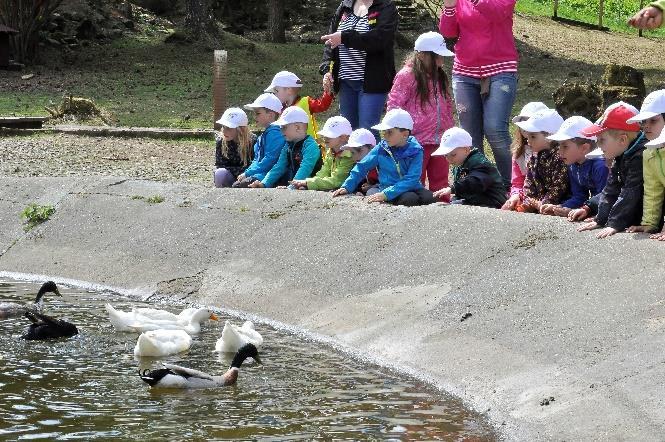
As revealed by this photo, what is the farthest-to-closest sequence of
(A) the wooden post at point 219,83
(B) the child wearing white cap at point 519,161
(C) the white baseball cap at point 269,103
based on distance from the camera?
(A) the wooden post at point 219,83, (C) the white baseball cap at point 269,103, (B) the child wearing white cap at point 519,161

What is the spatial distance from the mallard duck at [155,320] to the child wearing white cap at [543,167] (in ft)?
8.70

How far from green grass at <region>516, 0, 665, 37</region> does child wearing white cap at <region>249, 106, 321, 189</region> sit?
24.7 meters

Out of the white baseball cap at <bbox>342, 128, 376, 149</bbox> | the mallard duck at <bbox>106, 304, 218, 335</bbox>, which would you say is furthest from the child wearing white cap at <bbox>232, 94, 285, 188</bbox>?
the mallard duck at <bbox>106, 304, 218, 335</bbox>

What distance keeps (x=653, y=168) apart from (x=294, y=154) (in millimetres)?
4836

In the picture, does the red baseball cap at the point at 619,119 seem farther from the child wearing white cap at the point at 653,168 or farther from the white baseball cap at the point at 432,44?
the white baseball cap at the point at 432,44

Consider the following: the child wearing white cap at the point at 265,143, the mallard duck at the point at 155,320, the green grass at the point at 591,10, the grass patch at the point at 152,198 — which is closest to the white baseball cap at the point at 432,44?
the child wearing white cap at the point at 265,143

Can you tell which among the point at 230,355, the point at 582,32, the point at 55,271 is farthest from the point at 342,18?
the point at 582,32

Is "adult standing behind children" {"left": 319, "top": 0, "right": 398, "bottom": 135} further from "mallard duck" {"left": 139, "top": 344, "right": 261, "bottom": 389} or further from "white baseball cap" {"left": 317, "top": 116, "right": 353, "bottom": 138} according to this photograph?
"mallard duck" {"left": 139, "top": 344, "right": 261, "bottom": 389}

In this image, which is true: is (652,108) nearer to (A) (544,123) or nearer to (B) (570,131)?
(B) (570,131)

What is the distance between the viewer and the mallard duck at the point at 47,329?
944 cm

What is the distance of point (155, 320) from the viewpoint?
9.83m

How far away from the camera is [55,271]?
41.2 feet

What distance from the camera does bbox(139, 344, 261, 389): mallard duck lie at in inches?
320

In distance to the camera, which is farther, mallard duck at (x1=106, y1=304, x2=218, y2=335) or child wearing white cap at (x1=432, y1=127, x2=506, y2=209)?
child wearing white cap at (x1=432, y1=127, x2=506, y2=209)
